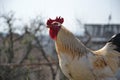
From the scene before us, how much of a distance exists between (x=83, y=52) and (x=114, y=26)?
21.8 meters

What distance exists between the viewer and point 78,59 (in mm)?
5383

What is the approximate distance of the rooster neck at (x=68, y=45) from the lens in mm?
5504

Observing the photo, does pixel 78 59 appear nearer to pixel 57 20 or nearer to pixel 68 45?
Answer: pixel 68 45

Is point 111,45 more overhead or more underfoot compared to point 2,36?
more overhead

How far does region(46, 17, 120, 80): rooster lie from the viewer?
17.4 feet

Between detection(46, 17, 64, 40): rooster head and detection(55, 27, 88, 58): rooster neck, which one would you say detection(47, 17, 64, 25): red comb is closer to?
detection(46, 17, 64, 40): rooster head

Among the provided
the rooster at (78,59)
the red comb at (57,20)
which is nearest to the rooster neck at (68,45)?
the rooster at (78,59)

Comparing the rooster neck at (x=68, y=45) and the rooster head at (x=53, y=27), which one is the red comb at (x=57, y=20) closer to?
the rooster head at (x=53, y=27)

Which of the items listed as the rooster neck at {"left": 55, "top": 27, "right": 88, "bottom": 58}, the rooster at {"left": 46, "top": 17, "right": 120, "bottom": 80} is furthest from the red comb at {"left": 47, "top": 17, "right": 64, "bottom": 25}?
the rooster neck at {"left": 55, "top": 27, "right": 88, "bottom": 58}

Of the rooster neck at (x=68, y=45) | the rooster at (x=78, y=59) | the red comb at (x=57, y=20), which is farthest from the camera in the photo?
the red comb at (x=57, y=20)

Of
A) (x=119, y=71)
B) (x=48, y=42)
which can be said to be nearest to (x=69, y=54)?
(x=119, y=71)

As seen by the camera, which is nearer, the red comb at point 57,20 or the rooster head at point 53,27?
the rooster head at point 53,27

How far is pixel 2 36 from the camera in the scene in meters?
18.5

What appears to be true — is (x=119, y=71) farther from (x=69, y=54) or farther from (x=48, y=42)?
(x=48, y=42)
